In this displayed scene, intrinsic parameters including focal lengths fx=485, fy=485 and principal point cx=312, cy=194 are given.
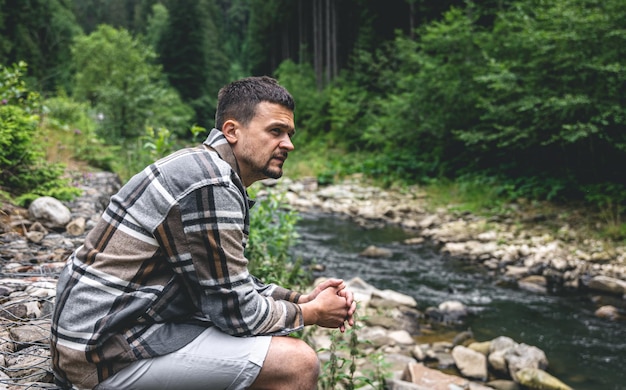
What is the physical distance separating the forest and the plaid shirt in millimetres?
2858

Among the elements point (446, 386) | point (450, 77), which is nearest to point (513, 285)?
point (446, 386)

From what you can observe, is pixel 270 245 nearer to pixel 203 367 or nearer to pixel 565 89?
pixel 203 367

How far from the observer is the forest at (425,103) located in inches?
337

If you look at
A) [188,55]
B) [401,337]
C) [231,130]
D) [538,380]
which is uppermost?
[188,55]

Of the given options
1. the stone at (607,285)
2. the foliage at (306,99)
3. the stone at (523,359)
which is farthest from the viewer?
the foliage at (306,99)

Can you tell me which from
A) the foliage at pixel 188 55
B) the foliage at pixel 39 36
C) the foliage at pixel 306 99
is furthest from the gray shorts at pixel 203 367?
the foliage at pixel 188 55

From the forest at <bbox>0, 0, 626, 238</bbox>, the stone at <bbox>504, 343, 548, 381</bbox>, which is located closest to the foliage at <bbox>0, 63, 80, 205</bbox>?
the forest at <bbox>0, 0, 626, 238</bbox>

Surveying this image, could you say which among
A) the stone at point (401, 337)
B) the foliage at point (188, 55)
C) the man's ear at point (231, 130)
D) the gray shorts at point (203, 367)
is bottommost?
the stone at point (401, 337)

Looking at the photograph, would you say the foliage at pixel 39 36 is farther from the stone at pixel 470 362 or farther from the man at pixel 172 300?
the man at pixel 172 300

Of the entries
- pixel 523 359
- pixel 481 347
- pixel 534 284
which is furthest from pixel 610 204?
pixel 523 359

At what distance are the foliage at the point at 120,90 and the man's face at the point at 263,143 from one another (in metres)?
9.89

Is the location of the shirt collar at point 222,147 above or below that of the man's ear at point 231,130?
below

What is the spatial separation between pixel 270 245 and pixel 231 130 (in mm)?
2605

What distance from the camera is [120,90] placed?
15.6 m
